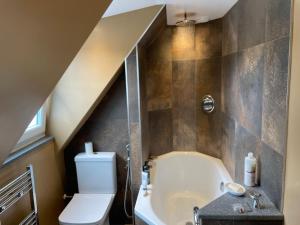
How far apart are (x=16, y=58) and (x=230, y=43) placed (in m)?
1.97

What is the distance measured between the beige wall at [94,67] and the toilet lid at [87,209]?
0.72 metres

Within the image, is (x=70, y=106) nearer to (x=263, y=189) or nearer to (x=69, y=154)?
(x=69, y=154)

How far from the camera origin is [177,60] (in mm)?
2818

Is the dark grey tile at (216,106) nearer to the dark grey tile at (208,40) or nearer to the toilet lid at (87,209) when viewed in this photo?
the dark grey tile at (208,40)


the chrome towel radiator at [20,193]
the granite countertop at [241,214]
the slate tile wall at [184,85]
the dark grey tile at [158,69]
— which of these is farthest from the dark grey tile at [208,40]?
the chrome towel radiator at [20,193]

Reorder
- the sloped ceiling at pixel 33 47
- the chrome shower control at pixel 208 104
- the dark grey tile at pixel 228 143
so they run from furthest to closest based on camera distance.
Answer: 1. the chrome shower control at pixel 208 104
2. the dark grey tile at pixel 228 143
3. the sloped ceiling at pixel 33 47

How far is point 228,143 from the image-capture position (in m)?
2.46

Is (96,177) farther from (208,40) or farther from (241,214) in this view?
(208,40)

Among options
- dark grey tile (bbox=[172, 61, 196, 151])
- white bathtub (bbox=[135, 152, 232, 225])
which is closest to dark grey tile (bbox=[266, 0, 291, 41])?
dark grey tile (bbox=[172, 61, 196, 151])

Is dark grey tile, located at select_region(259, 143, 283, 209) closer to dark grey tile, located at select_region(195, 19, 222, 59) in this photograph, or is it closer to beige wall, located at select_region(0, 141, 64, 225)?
dark grey tile, located at select_region(195, 19, 222, 59)

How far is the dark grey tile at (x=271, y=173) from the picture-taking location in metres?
1.33

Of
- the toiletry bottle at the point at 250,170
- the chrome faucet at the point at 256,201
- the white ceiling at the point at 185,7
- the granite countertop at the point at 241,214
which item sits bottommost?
the granite countertop at the point at 241,214

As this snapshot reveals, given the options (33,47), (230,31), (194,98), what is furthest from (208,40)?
(33,47)

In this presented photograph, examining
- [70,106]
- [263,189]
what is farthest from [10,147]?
[263,189]
